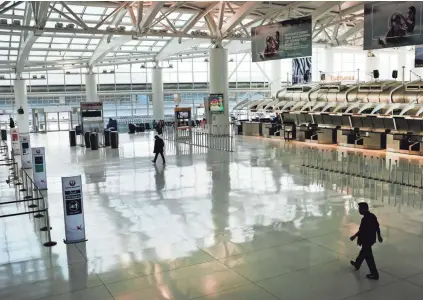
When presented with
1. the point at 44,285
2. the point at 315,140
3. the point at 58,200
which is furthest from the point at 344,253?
the point at 315,140

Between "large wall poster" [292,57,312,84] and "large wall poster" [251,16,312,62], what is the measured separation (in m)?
18.9

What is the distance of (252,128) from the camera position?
3222cm

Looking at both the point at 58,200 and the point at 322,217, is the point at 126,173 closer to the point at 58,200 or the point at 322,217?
the point at 58,200

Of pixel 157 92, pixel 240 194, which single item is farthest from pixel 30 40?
pixel 240 194

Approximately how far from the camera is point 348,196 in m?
11.9

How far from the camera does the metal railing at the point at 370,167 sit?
1405cm

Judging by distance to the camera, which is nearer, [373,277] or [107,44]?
[373,277]

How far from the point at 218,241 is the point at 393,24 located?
32.6 ft

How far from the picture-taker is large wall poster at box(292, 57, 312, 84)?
38.6 metres

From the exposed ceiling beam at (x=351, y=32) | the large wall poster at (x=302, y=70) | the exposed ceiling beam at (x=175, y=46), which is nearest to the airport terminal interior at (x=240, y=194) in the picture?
the exposed ceiling beam at (x=175, y=46)

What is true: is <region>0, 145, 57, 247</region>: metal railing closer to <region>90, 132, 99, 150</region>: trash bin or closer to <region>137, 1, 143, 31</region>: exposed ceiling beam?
<region>90, 132, 99, 150</region>: trash bin

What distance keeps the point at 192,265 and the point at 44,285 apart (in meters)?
2.21

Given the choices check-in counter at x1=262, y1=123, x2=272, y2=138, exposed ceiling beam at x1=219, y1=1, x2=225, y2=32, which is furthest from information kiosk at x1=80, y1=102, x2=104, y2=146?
check-in counter at x1=262, y1=123, x2=272, y2=138

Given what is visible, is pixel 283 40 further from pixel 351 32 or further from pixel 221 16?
pixel 351 32
